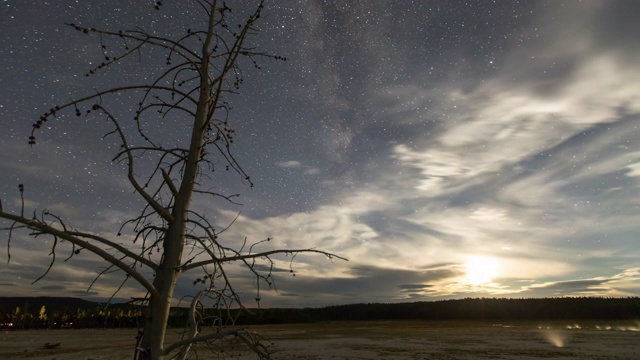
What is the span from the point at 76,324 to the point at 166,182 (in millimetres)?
113698

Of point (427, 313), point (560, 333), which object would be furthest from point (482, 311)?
point (560, 333)

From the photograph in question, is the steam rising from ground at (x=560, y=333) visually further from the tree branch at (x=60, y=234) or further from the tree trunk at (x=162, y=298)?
the tree branch at (x=60, y=234)

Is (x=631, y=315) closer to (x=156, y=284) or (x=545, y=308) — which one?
(x=545, y=308)

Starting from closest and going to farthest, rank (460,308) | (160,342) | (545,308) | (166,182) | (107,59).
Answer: (160,342) < (166,182) < (107,59) < (545,308) < (460,308)

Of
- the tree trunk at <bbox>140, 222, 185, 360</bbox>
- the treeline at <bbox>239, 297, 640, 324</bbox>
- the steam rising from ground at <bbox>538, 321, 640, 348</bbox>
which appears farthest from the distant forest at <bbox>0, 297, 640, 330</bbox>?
the tree trunk at <bbox>140, 222, 185, 360</bbox>

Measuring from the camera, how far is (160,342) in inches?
70.2

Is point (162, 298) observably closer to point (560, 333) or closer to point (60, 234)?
point (60, 234)

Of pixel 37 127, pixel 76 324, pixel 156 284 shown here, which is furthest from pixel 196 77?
pixel 76 324

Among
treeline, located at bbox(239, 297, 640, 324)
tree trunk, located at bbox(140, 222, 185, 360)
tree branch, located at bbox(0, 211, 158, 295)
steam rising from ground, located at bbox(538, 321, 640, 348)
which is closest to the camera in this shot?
tree branch, located at bbox(0, 211, 158, 295)

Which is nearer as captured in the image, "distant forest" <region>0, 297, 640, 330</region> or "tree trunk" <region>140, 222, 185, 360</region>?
"tree trunk" <region>140, 222, 185, 360</region>

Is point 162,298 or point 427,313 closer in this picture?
point 162,298

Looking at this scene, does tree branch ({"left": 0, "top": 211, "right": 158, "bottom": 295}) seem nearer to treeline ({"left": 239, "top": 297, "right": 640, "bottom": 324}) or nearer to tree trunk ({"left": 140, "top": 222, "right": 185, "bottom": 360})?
tree trunk ({"left": 140, "top": 222, "right": 185, "bottom": 360})

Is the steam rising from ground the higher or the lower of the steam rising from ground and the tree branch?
the lower

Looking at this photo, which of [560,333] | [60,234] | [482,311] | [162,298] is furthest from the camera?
[482,311]
